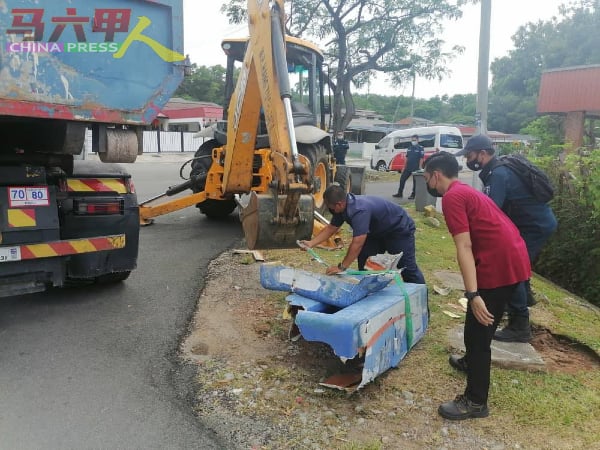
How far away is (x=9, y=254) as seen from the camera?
4.12m

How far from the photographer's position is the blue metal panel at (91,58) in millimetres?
3600

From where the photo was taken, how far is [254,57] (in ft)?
16.8

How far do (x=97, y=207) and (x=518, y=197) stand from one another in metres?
3.68

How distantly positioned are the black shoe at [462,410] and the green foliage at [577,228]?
4.16 m

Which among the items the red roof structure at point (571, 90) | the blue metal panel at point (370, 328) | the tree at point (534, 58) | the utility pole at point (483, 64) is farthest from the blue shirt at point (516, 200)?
the tree at point (534, 58)

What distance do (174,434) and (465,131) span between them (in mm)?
46446

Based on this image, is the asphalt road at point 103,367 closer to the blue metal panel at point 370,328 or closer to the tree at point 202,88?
the blue metal panel at point 370,328

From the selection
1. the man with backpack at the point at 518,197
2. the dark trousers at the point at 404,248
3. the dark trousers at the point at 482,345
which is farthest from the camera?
the dark trousers at the point at 404,248

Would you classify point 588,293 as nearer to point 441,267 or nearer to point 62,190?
Result: point 441,267

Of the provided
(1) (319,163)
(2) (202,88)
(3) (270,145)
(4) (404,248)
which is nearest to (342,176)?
(1) (319,163)

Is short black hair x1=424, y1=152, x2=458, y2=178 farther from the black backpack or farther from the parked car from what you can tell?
the parked car

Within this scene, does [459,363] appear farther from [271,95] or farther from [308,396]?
[271,95]

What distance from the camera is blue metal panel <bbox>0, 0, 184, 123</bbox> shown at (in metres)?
3.60

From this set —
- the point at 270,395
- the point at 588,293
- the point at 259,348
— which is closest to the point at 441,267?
the point at 588,293
